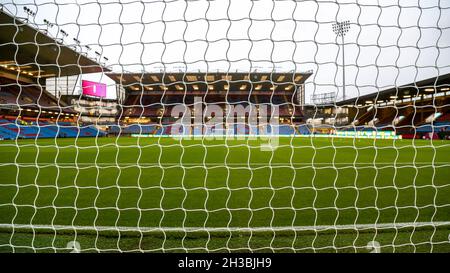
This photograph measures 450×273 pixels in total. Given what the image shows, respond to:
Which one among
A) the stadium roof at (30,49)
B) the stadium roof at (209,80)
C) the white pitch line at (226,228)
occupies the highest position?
the stadium roof at (30,49)

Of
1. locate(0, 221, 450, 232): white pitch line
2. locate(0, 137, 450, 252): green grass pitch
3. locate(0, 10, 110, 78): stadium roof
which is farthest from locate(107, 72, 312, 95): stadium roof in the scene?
locate(0, 10, 110, 78): stadium roof

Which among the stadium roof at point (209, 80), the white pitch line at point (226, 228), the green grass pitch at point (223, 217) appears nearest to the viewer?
the green grass pitch at point (223, 217)

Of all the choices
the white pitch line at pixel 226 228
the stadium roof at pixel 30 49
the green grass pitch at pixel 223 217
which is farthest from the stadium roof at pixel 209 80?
the stadium roof at pixel 30 49

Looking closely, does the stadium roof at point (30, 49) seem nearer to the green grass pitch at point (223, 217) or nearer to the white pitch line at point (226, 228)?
the green grass pitch at point (223, 217)

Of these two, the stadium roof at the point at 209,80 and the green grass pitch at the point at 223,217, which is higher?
the stadium roof at the point at 209,80

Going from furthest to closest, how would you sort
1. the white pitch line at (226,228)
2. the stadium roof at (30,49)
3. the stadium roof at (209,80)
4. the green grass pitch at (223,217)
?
the stadium roof at (30,49)
the stadium roof at (209,80)
the white pitch line at (226,228)
the green grass pitch at (223,217)

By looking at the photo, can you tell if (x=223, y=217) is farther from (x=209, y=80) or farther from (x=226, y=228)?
(x=209, y=80)

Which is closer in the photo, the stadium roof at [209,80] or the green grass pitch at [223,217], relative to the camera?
the green grass pitch at [223,217]

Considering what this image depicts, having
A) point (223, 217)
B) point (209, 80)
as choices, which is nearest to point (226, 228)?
point (223, 217)
